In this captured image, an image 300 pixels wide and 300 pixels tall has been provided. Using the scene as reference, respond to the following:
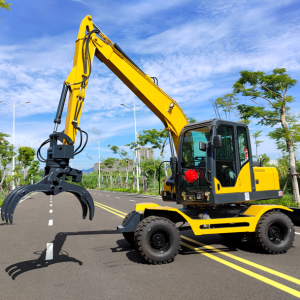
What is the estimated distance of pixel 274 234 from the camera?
21.4 ft

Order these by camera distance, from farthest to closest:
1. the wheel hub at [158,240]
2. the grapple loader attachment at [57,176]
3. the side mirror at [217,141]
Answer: the side mirror at [217,141] < the wheel hub at [158,240] < the grapple loader attachment at [57,176]

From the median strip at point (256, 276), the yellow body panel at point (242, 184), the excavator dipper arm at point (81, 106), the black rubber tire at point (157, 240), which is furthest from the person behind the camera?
the yellow body panel at point (242, 184)

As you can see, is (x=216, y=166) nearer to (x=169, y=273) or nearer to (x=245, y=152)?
(x=245, y=152)

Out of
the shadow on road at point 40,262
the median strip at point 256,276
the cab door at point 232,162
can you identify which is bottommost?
the median strip at point 256,276

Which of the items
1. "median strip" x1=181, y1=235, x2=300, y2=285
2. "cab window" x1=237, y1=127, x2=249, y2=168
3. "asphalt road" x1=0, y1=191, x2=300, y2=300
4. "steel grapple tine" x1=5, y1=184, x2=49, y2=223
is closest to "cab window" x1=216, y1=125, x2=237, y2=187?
"cab window" x1=237, y1=127, x2=249, y2=168

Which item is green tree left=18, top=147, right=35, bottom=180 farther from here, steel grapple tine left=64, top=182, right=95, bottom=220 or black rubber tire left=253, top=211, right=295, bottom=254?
black rubber tire left=253, top=211, right=295, bottom=254

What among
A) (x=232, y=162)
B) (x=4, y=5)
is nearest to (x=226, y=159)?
(x=232, y=162)

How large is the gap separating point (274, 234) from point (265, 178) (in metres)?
1.32

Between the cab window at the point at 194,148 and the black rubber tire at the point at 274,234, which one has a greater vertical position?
the cab window at the point at 194,148

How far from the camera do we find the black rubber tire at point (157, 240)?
18.6ft

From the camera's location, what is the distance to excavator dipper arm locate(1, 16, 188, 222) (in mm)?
5203

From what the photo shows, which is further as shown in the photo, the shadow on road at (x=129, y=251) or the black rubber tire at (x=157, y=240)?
the shadow on road at (x=129, y=251)

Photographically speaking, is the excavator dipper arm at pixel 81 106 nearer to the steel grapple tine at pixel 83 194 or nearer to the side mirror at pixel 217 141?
the steel grapple tine at pixel 83 194

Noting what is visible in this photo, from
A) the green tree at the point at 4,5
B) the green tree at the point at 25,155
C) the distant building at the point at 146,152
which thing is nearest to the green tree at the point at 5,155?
the green tree at the point at 25,155
